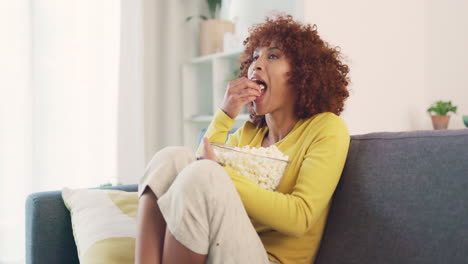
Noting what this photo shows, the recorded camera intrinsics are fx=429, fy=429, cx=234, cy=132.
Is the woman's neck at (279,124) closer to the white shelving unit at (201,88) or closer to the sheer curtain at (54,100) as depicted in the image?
the white shelving unit at (201,88)

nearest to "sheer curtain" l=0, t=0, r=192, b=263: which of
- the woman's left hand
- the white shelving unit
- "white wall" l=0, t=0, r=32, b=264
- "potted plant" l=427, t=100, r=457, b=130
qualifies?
"white wall" l=0, t=0, r=32, b=264

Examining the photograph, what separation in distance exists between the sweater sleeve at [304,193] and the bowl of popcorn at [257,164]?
38 mm

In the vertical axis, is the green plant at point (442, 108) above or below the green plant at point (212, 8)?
below

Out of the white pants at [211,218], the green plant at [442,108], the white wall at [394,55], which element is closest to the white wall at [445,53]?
the white wall at [394,55]

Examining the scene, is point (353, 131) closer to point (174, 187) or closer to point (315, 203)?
point (315, 203)

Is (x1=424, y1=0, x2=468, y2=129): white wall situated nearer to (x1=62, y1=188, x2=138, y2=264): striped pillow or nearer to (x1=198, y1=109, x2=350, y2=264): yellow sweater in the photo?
(x1=198, y1=109, x2=350, y2=264): yellow sweater

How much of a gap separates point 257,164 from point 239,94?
0.41m

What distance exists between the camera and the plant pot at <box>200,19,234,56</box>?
3043 mm

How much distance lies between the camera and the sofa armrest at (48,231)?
A: 54.6 inches

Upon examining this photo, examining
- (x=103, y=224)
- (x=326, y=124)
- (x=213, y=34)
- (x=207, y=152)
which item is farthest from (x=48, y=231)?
(x=213, y=34)

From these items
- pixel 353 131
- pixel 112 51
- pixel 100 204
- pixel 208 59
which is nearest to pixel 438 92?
pixel 353 131

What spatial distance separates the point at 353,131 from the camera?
2.43 metres

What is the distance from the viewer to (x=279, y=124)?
1.43 metres

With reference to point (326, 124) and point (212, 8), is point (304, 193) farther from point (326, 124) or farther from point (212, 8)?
point (212, 8)
